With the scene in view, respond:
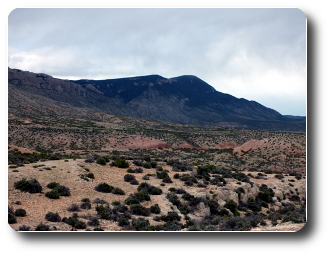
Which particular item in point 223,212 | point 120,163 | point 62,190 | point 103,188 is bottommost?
point 223,212

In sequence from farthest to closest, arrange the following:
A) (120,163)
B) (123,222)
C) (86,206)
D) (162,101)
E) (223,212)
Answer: (162,101)
(120,163)
(223,212)
(86,206)
(123,222)

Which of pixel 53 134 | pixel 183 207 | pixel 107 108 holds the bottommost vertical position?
pixel 183 207

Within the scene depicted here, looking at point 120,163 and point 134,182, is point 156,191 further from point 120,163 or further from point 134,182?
point 120,163

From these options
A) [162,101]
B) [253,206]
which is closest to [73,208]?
[253,206]

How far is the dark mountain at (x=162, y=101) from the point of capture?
11938 cm

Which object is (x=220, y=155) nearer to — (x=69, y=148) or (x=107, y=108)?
(x=69, y=148)

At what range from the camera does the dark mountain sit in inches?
4700

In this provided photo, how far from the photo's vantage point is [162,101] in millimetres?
161875

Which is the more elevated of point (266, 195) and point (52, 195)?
point (52, 195)

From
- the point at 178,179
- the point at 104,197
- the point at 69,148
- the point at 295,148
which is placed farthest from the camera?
the point at 69,148

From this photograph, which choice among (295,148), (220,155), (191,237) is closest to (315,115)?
A: (191,237)

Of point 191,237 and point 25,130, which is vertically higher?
point 25,130

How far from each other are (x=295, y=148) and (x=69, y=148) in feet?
107

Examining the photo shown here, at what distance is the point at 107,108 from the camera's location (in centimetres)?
13150
